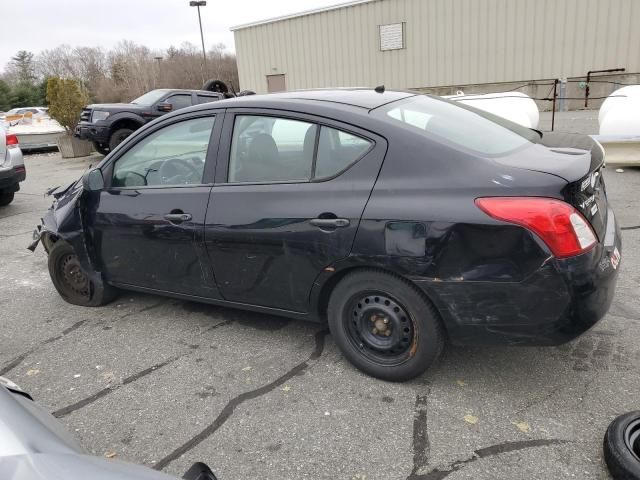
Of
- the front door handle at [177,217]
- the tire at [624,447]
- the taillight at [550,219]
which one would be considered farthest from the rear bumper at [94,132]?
the tire at [624,447]

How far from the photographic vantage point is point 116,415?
2.83 meters

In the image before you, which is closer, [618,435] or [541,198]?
[618,435]

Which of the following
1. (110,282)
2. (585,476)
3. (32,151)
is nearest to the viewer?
(585,476)

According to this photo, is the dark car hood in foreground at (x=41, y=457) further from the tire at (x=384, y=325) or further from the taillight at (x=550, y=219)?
the taillight at (x=550, y=219)

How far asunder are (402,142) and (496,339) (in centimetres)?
110

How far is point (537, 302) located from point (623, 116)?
6945 millimetres

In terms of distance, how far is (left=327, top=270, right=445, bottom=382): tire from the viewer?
2.71 m

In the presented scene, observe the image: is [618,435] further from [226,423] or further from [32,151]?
[32,151]

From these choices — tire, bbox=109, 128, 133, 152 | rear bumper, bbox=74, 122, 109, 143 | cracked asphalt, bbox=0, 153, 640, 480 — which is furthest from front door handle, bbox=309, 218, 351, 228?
rear bumper, bbox=74, 122, 109, 143

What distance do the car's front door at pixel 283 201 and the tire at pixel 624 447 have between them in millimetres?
1451

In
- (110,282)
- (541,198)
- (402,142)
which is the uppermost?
(402,142)

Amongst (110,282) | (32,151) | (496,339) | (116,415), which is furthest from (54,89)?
(496,339)

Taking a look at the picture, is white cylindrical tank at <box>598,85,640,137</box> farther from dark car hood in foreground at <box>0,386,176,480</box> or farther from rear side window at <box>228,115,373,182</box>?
dark car hood in foreground at <box>0,386,176,480</box>

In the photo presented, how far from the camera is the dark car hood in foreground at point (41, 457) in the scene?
4.16 ft
